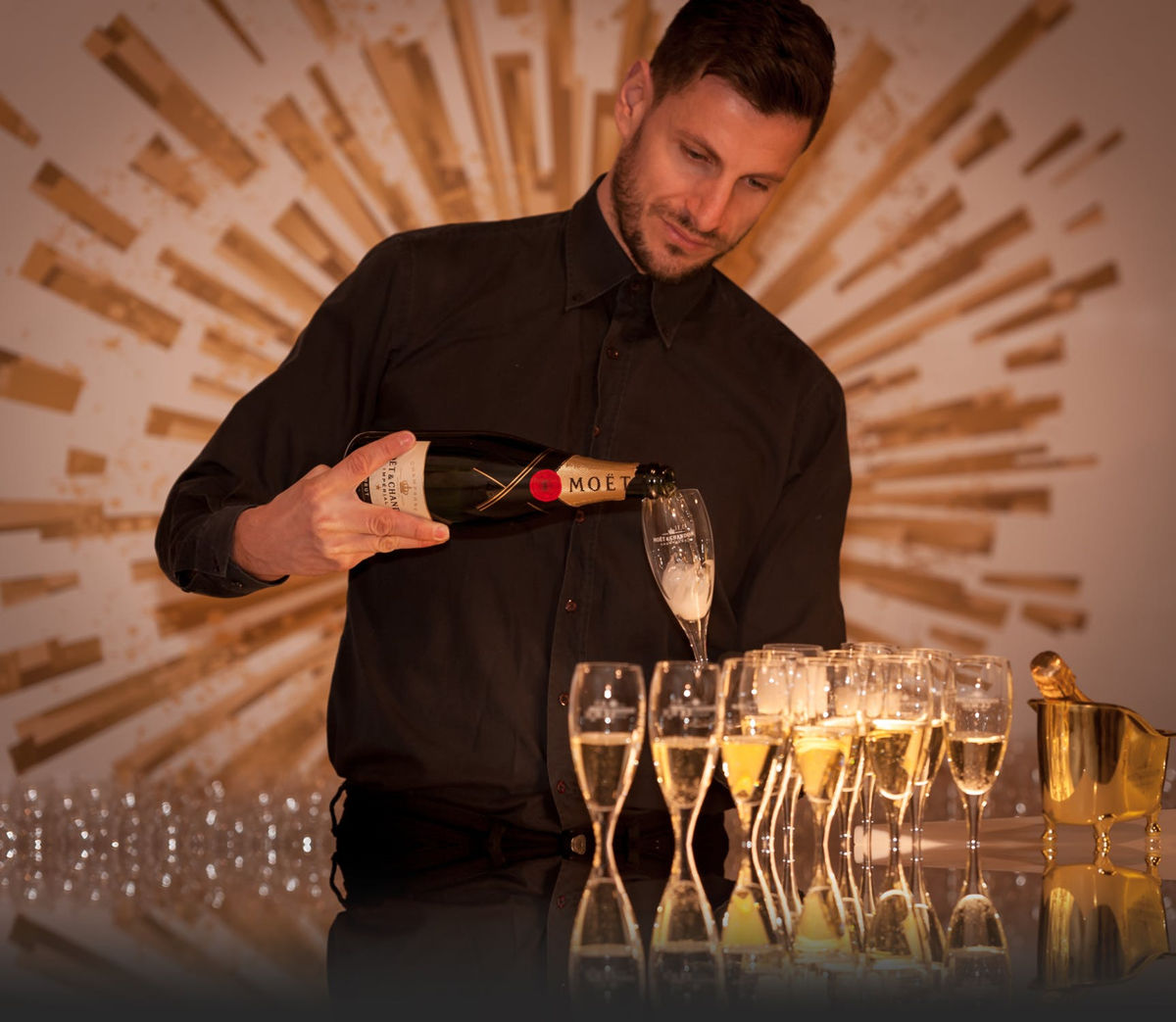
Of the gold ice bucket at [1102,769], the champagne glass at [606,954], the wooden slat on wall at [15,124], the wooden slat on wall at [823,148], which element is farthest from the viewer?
the wooden slat on wall at [823,148]

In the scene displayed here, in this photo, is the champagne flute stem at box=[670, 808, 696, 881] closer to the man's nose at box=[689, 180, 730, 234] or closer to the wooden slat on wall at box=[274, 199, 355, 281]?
the man's nose at box=[689, 180, 730, 234]

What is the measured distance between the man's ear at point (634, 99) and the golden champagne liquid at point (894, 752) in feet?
3.21

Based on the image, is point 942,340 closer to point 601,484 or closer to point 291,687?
point 291,687

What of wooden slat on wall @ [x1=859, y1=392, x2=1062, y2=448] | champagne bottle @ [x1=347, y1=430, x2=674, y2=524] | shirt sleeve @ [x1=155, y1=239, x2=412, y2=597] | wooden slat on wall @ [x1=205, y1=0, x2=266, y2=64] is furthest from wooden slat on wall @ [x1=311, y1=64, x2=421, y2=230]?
champagne bottle @ [x1=347, y1=430, x2=674, y2=524]

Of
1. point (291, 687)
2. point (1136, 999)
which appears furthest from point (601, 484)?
point (291, 687)

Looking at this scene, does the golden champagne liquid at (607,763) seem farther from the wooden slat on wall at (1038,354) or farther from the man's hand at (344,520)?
the wooden slat on wall at (1038,354)

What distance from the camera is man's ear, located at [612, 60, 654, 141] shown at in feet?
6.32

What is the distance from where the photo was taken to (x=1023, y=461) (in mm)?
3584

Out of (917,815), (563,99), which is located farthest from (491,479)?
(563,99)

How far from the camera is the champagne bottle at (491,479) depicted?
1.54m

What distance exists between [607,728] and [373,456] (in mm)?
415

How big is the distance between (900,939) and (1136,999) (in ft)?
0.62

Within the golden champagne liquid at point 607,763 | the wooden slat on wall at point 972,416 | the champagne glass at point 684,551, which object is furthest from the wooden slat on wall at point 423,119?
the golden champagne liquid at point 607,763

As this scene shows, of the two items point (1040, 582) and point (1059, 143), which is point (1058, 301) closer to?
point (1059, 143)
